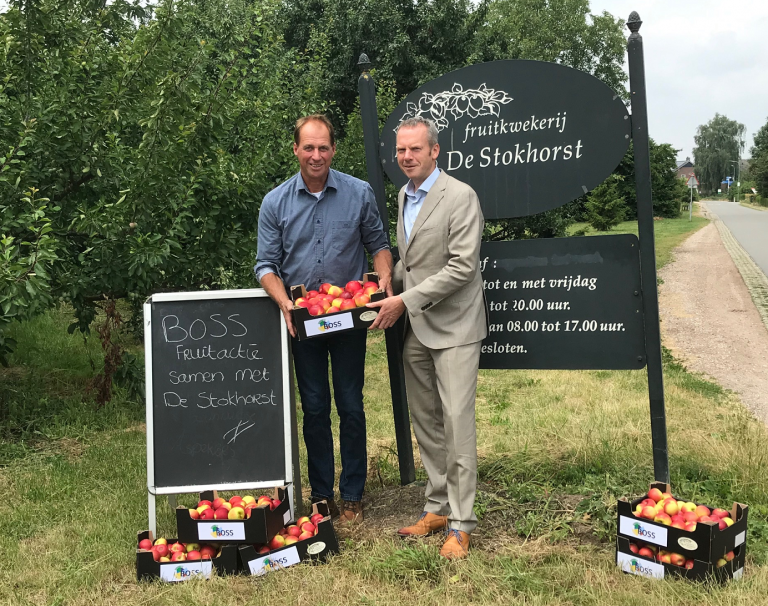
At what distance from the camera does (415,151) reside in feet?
12.2

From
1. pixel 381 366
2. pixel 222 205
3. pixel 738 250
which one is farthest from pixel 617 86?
pixel 222 205

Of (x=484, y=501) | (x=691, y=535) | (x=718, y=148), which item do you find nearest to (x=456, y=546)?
(x=484, y=501)

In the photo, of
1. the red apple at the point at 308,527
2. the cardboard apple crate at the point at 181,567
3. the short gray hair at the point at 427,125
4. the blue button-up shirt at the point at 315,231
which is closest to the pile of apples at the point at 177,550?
the cardboard apple crate at the point at 181,567

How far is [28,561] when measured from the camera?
A: 154 inches

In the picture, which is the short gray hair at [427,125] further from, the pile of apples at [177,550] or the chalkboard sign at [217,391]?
the pile of apples at [177,550]

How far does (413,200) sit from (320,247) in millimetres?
562

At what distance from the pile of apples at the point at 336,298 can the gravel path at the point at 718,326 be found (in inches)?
172

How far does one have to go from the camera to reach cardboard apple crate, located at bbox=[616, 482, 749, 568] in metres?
3.27

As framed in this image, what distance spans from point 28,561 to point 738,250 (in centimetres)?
2326

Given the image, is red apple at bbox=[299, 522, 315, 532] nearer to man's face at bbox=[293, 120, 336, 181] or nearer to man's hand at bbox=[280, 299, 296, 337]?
man's hand at bbox=[280, 299, 296, 337]

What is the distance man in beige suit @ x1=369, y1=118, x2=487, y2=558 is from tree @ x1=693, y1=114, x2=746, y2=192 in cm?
13192

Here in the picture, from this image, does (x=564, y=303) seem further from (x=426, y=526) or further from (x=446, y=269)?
(x=426, y=526)

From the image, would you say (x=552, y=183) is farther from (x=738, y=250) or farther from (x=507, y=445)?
(x=738, y=250)

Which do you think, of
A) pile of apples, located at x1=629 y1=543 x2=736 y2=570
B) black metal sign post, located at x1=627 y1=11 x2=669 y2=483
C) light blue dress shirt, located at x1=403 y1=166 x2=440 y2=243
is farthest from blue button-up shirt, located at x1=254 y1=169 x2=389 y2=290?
pile of apples, located at x1=629 y1=543 x2=736 y2=570
